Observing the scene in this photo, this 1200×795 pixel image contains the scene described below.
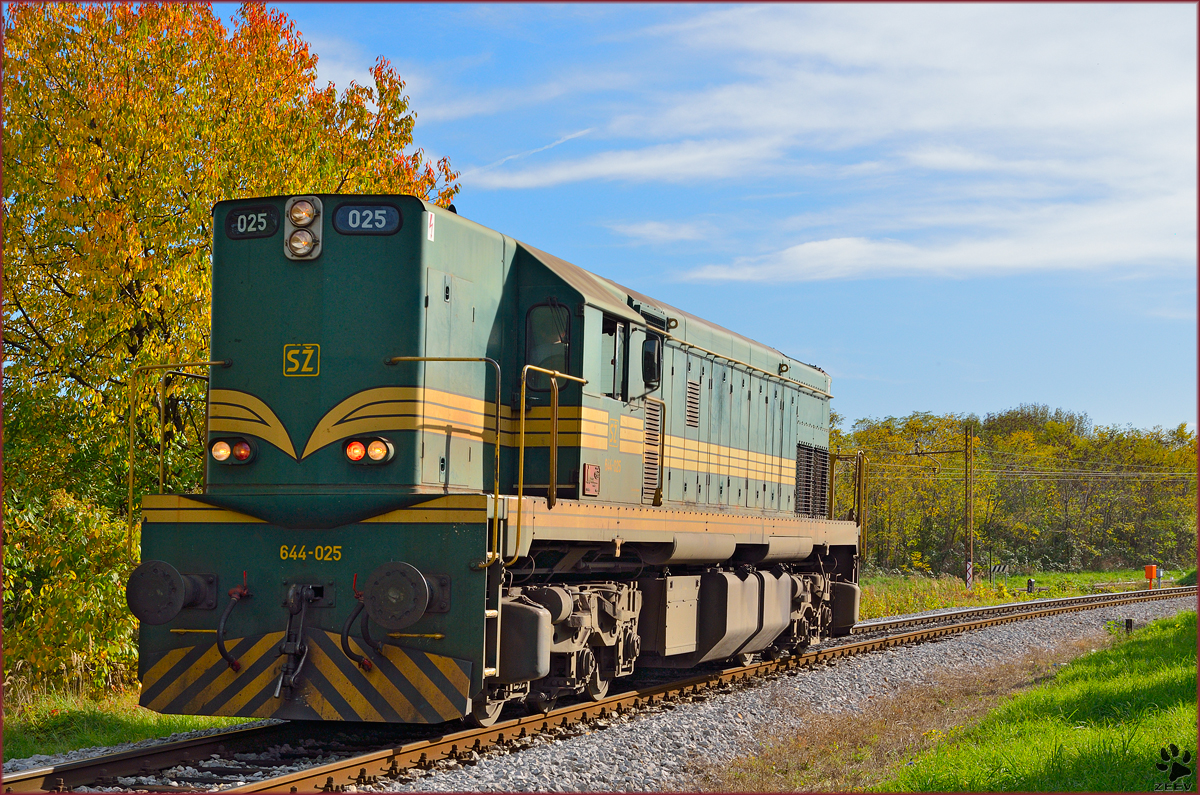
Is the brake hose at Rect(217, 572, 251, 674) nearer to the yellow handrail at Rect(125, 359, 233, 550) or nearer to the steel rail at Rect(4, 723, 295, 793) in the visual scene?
the steel rail at Rect(4, 723, 295, 793)

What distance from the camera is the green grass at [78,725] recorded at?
828 centimetres

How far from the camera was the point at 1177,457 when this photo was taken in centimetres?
6303

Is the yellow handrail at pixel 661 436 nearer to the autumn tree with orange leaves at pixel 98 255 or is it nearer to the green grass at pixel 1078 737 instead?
the green grass at pixel 1078 737

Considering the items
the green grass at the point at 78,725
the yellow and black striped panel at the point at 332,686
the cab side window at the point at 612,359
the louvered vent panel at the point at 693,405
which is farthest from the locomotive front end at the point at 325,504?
the louvered vent panel at the point at 693,405

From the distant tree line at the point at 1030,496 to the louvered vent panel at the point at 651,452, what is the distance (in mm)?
38455

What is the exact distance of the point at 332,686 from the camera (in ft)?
24.2

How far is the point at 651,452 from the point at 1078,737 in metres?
4.35

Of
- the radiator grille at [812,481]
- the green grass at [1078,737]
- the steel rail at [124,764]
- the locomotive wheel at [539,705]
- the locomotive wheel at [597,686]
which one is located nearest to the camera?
the steel rail at [124,764]

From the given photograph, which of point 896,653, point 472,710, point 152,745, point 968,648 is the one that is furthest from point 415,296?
point 968,648

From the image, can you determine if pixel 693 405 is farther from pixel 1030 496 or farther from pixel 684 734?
pixel 1030 496

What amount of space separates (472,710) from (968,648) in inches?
409

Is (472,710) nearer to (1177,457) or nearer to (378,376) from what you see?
(378,376)

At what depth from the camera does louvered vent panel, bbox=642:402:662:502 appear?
10.3 meters

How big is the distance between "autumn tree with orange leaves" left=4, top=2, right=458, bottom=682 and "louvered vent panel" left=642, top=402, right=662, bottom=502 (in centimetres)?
524
